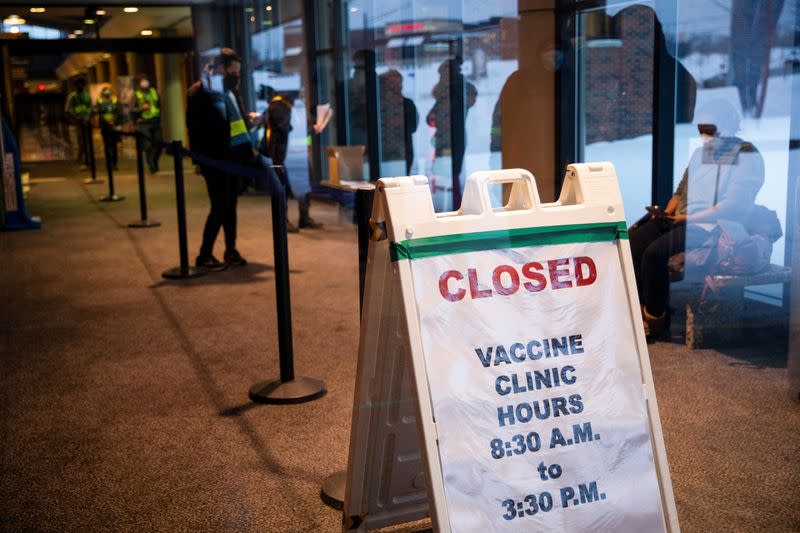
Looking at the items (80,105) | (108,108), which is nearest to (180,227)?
(80,105)

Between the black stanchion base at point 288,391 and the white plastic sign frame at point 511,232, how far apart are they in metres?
1.84

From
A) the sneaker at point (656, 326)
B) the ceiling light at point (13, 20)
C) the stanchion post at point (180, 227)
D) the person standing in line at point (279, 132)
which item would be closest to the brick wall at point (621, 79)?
the sneaker at point (656, 326)

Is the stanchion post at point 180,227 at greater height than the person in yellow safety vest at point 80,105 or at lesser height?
lesser

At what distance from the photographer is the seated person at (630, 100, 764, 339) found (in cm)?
454

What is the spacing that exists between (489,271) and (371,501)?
2.65 ft

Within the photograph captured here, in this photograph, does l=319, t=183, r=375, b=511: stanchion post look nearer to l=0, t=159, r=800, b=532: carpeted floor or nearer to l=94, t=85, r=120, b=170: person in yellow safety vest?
l=0, t=159, r=800, b=532: carpeted floor

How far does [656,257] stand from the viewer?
4.72 metres

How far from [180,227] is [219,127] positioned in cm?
78

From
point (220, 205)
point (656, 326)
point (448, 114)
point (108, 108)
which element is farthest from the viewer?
point (108, 108)

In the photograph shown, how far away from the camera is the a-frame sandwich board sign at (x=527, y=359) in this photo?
207cm

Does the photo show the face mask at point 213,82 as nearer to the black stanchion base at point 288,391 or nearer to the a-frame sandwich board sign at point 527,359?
the black stanchion base at point 288,391

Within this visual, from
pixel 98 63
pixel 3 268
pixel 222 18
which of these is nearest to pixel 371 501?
pixel 3 268

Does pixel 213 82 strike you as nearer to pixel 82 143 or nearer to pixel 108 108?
pixel 108 108

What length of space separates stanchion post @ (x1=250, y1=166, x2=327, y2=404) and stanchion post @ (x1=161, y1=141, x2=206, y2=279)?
2625 millimetres
